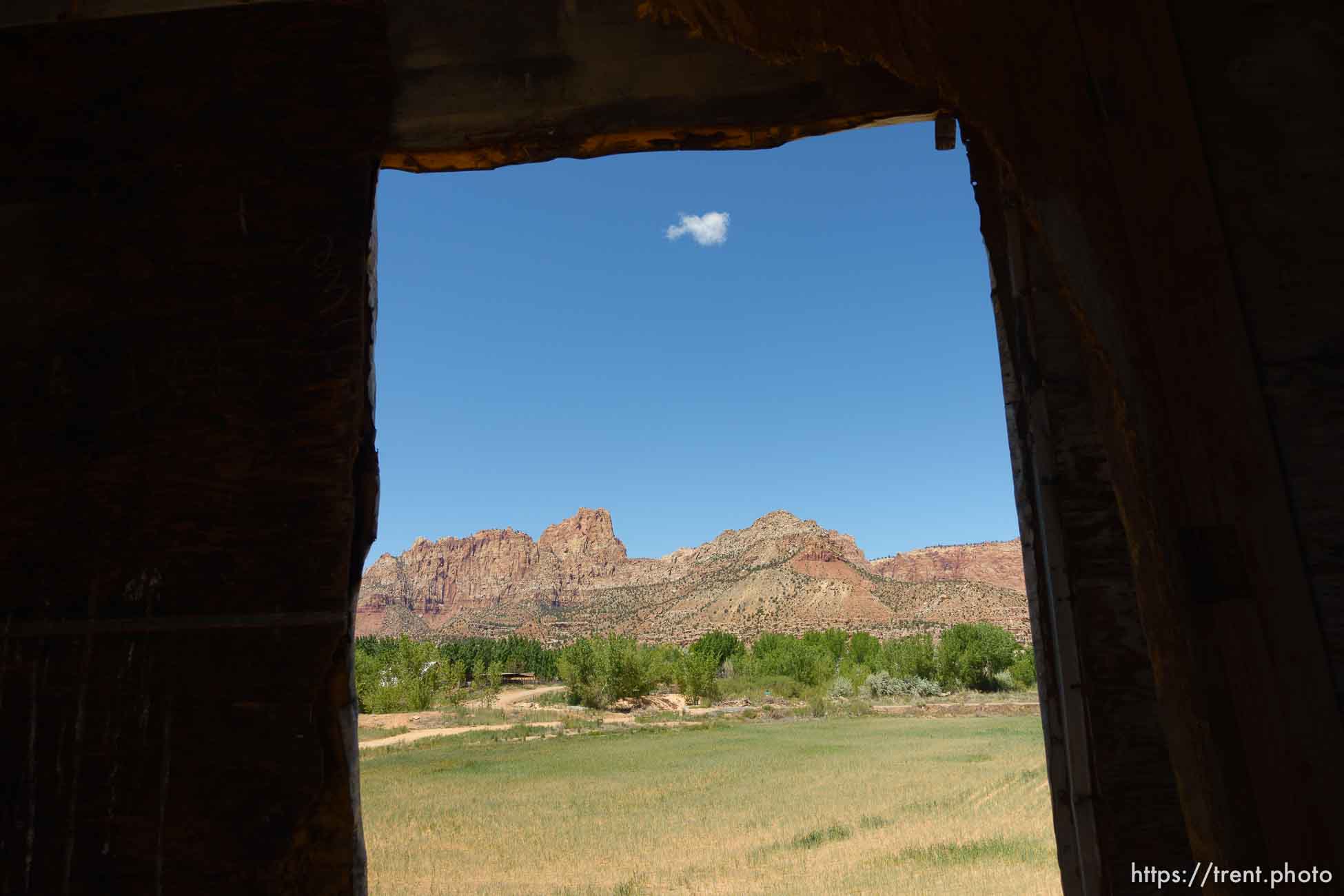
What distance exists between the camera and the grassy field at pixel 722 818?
5.25m

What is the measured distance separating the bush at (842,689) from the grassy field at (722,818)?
421 inches

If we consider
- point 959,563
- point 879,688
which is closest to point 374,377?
point 879,688

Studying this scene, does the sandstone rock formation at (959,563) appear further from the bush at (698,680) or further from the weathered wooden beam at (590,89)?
the weathered wooden beam at (590,89)

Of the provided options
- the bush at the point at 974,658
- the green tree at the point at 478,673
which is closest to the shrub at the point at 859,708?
the bush at the point at 974,658

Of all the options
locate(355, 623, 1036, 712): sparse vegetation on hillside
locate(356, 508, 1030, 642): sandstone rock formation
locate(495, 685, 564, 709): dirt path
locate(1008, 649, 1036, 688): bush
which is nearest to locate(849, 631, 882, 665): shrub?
locate(355, 623, 1036, 712): sparse vegetation on hillside

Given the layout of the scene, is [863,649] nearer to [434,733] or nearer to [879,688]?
[879,688]

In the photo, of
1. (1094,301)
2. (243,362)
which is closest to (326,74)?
(243,362)

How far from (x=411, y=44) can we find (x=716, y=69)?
0.82 metres

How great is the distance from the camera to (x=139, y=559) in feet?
6.19

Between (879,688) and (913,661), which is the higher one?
(913,661)

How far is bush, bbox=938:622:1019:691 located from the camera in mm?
24641

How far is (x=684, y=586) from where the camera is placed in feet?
180

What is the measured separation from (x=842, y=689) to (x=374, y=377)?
909 inches

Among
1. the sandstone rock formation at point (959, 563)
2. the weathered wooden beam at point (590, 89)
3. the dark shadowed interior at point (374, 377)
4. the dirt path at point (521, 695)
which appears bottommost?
the dirt path at point (521, 695)
